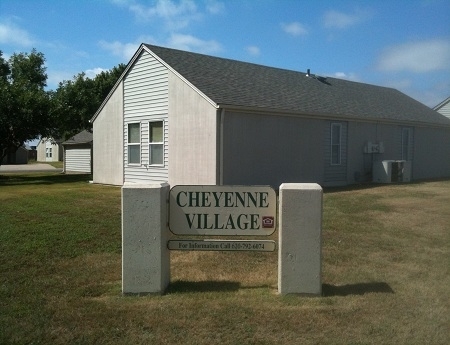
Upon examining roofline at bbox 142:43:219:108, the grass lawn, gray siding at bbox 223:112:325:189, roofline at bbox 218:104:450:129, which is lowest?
the grass lawn

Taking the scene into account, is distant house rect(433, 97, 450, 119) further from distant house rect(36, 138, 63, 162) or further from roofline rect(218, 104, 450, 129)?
distant house rect(36, 138, 63, 162)

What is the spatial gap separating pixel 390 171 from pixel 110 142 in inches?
432

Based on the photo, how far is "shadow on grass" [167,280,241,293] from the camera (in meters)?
5.74

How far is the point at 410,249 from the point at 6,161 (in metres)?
60.6

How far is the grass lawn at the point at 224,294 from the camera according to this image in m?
4.48

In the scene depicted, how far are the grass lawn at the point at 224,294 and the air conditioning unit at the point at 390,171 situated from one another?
32.4 feet

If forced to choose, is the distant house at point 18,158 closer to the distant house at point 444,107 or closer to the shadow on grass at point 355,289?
the distant house at point 444,107

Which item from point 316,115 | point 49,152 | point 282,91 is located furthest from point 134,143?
point 49,152

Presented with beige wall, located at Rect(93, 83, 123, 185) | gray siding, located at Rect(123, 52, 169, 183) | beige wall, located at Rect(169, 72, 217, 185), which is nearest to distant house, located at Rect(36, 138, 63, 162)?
beige wall, located at Rect(93, 83, 123, 185)

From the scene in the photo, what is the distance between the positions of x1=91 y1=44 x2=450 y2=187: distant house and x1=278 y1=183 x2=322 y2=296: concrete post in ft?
29.3

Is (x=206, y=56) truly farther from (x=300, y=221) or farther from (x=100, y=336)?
(x=100, y=336)

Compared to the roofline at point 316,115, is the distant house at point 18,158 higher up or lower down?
lower down

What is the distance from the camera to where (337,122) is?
18.4 m

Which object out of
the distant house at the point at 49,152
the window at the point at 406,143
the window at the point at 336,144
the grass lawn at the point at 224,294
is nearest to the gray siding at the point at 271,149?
the window at the point at 336,144
